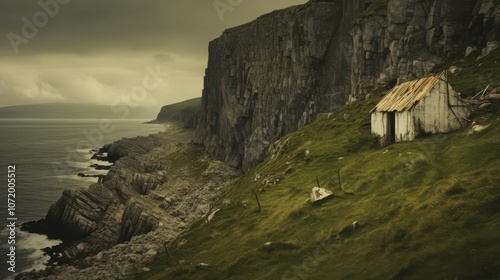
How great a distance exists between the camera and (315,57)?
3605 inches

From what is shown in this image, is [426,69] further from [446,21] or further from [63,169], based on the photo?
[63,169]

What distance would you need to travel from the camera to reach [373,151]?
42.2m

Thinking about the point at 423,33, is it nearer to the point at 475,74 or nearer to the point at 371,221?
the point at 475,74

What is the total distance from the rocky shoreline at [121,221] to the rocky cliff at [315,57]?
70.3 ft

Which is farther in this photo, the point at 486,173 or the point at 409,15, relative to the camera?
the point at 409,15

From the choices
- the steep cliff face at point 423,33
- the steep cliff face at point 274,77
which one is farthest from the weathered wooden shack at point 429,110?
the steep cliff face at point 274,77

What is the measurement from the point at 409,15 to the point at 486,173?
43.4m

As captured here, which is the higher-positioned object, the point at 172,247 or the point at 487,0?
the point at 487,0

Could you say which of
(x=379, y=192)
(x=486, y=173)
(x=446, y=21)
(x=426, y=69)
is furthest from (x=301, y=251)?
(x=446, y=21)

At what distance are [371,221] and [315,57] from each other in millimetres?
68493

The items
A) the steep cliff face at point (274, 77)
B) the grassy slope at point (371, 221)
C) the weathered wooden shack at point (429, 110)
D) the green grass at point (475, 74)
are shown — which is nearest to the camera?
the grassy slope at point (371, 221)

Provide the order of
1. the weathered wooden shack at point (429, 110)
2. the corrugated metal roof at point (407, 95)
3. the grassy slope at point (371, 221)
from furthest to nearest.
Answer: the corrugated metal roof at point (407, 95), the weathered wooden shack at point (429, 110), the grassy slope at point (371, 221)

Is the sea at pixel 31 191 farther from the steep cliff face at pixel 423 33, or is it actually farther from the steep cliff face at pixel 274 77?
the steep cliff face at pixel 423 33

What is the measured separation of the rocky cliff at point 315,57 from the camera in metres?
59.5
